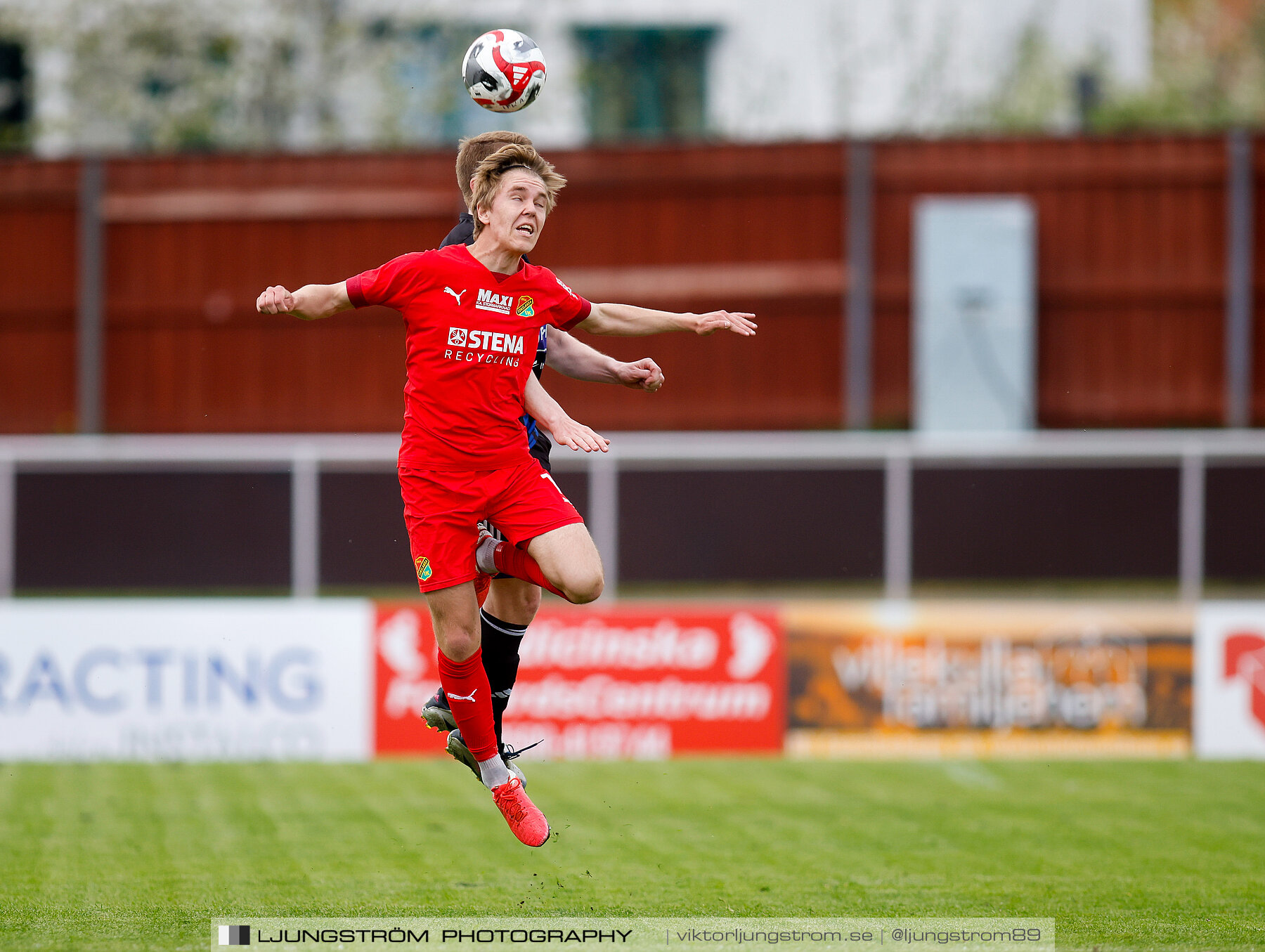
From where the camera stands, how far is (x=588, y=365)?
7.38 m

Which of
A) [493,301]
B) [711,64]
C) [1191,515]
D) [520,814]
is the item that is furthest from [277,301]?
[711,64]

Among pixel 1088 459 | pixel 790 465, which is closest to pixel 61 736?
pixel 790 465

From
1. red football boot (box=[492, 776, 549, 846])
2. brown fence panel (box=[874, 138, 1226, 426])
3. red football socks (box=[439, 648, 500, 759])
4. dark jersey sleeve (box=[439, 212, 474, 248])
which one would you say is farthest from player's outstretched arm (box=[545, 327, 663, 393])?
brown fence panel (box=[874, 138, 1226, 426])

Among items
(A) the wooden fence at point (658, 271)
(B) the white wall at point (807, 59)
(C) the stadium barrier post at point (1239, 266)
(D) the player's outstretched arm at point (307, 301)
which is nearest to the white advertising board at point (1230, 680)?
(A) the wooden fence at point (658, 271)

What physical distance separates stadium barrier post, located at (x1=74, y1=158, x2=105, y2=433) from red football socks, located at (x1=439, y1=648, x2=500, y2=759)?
13433mm

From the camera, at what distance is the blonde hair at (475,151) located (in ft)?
23.2

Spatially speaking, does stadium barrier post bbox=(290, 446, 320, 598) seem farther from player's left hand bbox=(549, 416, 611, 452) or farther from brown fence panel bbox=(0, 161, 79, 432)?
player's left hand bbox=(549, 416, 611, 452)

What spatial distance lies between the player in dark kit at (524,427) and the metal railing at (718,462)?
274 inches

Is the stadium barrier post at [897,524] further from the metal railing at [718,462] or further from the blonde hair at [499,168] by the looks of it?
the blonde hair at [499,168]

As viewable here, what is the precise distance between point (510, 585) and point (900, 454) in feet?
26.2

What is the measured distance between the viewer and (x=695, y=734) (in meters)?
13.2

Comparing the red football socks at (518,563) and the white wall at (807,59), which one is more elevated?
the white wall at (807,59)

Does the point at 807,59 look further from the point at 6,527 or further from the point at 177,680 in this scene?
the point at 177,680

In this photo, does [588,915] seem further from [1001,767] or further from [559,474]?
[559,474]
